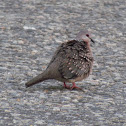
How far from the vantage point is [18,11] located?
14.0 meters

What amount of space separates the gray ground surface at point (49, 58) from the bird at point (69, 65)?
275 millimetres

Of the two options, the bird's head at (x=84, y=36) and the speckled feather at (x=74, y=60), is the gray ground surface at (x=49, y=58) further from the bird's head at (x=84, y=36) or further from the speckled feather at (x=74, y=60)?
the bird's head at (x=84, y=36)

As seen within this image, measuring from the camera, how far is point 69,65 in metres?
8.07

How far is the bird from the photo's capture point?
8000mm

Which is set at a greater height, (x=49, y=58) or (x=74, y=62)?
(x=74, y=62)

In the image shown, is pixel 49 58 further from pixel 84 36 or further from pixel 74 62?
pixel 74 62

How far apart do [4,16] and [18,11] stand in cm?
71

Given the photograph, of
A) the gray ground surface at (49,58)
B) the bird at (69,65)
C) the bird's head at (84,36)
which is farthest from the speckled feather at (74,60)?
the gray ground surface at (49,58)

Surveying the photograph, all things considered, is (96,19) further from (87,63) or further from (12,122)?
(12,122)

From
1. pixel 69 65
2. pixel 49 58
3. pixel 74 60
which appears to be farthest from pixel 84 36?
pixel 49 58

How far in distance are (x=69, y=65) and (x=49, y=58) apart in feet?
7.78

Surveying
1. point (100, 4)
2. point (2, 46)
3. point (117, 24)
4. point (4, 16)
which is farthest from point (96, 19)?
point (2, 46)

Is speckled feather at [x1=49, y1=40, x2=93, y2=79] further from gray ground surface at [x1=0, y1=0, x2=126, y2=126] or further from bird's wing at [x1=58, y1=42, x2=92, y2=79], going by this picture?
gray ground surface at [x1=0, y1=0, x2=126, y2=126]

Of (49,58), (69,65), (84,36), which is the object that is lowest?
(49,58)
